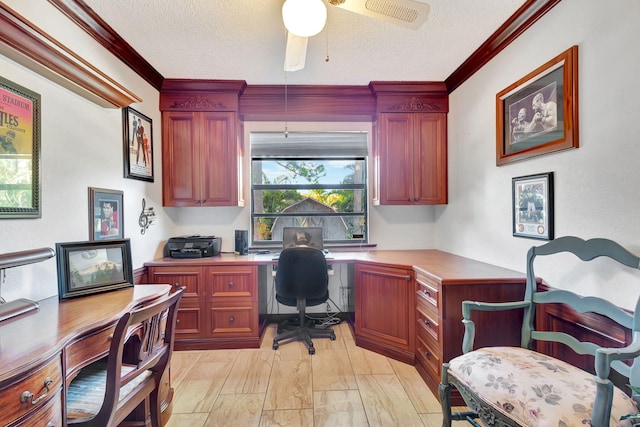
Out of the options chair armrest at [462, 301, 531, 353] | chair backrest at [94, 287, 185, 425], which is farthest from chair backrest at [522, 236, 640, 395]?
chair backrest at [94, 287, 185, 425]

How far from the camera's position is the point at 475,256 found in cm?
245

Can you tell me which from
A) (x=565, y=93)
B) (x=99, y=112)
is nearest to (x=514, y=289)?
(x=565, y=93)

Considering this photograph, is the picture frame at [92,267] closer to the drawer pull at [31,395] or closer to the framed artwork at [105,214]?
the framed artwork at [105,214]

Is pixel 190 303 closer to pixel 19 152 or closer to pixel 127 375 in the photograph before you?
pixel 127 375

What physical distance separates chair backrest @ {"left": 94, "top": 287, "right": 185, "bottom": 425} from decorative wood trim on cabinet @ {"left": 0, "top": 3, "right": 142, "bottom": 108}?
1332mm

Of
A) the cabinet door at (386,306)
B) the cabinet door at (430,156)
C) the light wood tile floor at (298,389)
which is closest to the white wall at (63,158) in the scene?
the light wood tile floor at (298,389)

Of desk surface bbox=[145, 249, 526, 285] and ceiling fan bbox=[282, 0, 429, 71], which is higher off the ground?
ceiling fan bbox=[282, 0, 429, 71]

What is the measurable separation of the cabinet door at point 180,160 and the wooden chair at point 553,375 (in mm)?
2601

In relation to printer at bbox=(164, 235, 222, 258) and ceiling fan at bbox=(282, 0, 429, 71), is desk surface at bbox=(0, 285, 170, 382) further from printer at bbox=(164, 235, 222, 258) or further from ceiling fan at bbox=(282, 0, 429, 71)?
ceiling fan at bbox=(282, 0, 429, 71)

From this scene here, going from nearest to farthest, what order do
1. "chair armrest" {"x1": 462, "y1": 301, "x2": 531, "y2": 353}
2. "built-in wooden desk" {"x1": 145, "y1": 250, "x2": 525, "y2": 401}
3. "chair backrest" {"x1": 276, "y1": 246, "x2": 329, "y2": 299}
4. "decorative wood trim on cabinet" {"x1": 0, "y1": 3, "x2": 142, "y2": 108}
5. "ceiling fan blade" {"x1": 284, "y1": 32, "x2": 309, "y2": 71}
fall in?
"decorative wood trim on cabinet" {"x1": 0, "y1": 3, "x2": 142, "y2": 108} < "chair armrest" {"x1": 462, "y1": 301, "x2": 531, "y2": 353} < "ceiling fan blade" {"x1": 284, "y1": 32, "x2": 309, "y2": 71} < "built-in wooden desk" {"x1": 145, "y1": 250, "x2": 525, "y2": 401} < "chair backrest" {"x1": 276, "y1": 246, "x2": 329, "y2": 299}

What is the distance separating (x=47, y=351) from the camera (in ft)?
3.14

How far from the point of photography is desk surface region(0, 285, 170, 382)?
0.91 metres

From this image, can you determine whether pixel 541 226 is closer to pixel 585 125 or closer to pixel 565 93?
pixel 585 125

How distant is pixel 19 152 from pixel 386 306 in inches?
103
